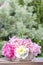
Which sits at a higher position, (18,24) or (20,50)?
(18,24)

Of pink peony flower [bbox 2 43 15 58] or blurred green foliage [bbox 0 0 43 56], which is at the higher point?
blurred green foliage [bbox 0 0 43 56]

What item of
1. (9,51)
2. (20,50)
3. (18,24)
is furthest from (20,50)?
(18,24)

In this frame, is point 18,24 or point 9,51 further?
point 18,24

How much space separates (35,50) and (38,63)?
114mm

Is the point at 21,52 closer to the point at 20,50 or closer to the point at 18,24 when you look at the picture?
the point at 20,50

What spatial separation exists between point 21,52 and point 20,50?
0.09 ft

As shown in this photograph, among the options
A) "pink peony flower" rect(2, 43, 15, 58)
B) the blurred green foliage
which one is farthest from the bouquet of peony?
the blurred green foliage

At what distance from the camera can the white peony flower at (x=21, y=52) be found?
5.81 ft

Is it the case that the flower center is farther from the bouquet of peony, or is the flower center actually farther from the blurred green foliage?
the blurred green foliage

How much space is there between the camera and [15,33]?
111 inches

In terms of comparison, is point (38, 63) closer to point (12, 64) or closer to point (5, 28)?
point (12, 64)

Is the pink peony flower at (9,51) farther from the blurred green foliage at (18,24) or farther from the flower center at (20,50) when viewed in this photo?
the blurred green foliage at (18,24)

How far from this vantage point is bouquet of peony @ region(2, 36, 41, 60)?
1.78 metres

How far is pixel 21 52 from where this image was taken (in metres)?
1.77
